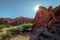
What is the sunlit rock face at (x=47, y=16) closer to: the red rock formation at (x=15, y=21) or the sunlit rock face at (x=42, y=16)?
the sunlit rock face at (x=42, y=16)

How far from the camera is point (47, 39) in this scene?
39.6 feet

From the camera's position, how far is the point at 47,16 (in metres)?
15.3

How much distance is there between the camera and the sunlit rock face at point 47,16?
13211 millimetres

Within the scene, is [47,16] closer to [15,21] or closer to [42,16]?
[42,16]

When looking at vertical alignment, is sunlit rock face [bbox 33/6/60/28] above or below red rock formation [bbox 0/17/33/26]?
above

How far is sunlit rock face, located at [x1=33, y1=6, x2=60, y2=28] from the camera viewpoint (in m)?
13.2

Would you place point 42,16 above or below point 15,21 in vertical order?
above

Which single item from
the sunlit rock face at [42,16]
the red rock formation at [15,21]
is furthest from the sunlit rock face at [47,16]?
the red rock formation at [15,21]

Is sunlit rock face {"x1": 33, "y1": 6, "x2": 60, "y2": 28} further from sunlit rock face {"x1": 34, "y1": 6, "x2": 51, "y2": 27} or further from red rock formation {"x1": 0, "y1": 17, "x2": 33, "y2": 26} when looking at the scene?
red rock formation {"x1": 0, "y1": 17, "x2": 33, "y2": 26}

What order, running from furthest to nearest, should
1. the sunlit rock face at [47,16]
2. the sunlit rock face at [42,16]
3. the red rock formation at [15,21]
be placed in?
the red rock formation at [15,21]
the sunlit rock face at [42,16]
the sunlit rock face at [47,16]

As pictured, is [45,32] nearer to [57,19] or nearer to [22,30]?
[57,19]

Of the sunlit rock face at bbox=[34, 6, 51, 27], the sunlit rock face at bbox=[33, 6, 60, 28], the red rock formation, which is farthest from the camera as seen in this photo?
the red rock formation

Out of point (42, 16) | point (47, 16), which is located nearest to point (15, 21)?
point (42, 16)

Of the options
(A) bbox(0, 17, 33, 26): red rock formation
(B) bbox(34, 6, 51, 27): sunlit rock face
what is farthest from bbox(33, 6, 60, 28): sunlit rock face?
(A) bbox(0, 17, 33, 26): red rock formation
